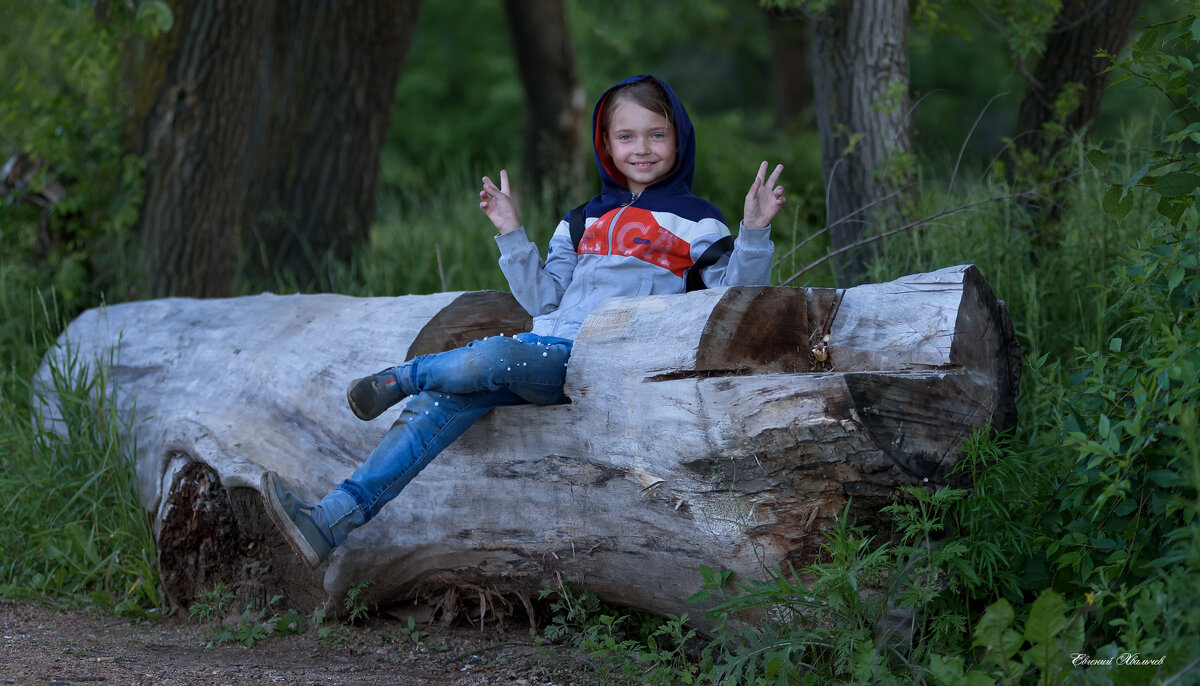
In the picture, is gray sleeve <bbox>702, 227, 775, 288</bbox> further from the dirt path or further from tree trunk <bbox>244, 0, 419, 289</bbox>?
tree trunk <bbox>244, 0, 419, 289</bbox>

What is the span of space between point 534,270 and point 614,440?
933mm

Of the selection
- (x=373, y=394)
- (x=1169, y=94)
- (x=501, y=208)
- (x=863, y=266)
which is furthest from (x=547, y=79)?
(x=1169, y=94)

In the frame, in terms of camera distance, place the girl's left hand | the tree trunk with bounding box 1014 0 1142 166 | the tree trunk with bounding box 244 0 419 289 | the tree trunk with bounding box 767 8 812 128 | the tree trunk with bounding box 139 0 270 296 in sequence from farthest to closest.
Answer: the tree trunk with bounding box 767 8 812 128 < the tree trunk with bounding box 244 0 419 289 < the tree trunk with bounding box 139 0 270 296 < the tree trunk with bounding box 1014 0 1142 166 < the girl's left hand

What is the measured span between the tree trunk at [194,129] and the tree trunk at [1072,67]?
13.9ft

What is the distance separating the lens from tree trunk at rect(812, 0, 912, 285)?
4734 mm

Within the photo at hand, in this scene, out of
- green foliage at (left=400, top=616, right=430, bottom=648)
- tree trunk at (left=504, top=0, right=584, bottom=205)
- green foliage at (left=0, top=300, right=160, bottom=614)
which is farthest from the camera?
tree trunk at (left=504, top=0, right=584, bottom=205)

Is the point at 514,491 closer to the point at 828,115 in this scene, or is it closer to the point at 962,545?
the point at 962,545

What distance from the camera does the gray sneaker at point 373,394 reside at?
10.7 ft

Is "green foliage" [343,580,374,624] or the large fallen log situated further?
"green foliage" [343,580,374,624]

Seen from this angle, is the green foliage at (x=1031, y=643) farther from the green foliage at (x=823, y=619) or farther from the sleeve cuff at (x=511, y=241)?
the sleeve cuff at (x=511, y=241)

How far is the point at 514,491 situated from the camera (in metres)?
3.21

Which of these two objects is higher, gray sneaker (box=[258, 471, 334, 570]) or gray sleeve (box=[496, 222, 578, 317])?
gray sleeve (box=[496, 222, 578, 317])

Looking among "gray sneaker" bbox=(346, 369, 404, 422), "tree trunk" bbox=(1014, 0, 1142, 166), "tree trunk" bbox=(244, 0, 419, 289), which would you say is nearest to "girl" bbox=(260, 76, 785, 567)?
"gray sneaker" bbox=(346, 369, 404, 422)

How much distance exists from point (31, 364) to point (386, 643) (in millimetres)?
2704
